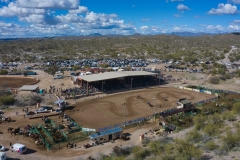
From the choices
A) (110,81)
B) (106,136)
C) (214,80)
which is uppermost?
(110,81)

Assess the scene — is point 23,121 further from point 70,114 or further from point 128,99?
point 128,99

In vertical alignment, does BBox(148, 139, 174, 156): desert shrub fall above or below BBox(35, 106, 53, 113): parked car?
above

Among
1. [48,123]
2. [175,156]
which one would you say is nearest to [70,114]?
[48,123]

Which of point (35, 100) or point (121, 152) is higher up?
point (35, 100)

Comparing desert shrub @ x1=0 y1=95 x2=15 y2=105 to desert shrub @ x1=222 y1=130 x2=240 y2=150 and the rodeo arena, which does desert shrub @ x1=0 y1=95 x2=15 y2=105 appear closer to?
the rodeo arena

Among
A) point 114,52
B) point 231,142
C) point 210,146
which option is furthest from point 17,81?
point 114,52

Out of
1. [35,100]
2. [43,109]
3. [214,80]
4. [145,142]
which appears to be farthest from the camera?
[214,80]

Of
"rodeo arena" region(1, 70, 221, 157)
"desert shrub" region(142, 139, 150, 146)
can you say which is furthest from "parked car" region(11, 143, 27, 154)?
"desert shrub" region(142, 139, 150, 146)

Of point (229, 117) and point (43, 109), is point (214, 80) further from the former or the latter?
point (43, 109)
